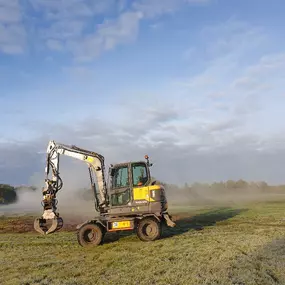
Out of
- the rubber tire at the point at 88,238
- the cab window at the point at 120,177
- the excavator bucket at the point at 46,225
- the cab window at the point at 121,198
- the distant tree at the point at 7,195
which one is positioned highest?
the distant tree at the point at 7,195

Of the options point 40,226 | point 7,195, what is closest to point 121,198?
point 40,226

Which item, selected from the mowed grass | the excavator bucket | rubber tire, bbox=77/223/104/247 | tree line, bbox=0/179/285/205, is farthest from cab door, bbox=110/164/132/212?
tree line, bbox=0/179/285/205

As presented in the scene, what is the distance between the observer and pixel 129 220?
17000 mm

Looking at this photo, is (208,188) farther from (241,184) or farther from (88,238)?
(88,238)

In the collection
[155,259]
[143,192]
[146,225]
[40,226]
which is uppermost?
[143,192]

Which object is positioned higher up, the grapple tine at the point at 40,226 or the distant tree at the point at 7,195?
the distant tree at the point at 7,195

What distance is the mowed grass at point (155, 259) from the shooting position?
10.4 metres

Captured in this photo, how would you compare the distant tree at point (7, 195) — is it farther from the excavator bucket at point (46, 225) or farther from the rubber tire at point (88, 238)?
the rubber tire at point (88, 238)

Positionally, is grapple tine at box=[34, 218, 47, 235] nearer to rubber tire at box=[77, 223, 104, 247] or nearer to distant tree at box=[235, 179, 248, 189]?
rubber tire at box=[77, 223, 104, 247]

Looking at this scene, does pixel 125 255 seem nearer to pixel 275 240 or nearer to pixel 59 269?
pixel 59 269

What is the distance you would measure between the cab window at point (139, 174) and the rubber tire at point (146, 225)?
176cm

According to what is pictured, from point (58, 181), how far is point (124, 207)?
380 centimetres

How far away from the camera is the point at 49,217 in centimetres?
1748

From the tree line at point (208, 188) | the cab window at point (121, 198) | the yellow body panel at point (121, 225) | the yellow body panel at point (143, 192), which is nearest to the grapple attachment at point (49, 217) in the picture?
the yellow body panel at point (121, 225)
